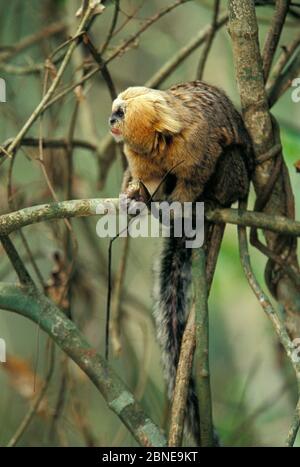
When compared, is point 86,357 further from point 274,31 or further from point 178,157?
point 274,31

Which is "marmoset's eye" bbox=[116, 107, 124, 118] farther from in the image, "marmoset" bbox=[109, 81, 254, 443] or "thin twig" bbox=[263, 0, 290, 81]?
"thin twig" bbox=[263, 0, 290, 81]

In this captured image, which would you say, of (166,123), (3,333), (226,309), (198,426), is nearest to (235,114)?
(166,123)

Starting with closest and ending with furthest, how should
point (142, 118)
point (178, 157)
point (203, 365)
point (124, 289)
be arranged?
point (203, 365) < point (142, 118) < point (178, 157) < point (124, 289)

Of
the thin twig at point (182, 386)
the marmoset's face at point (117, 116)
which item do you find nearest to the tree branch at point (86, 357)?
the thin twig at point (182, 386)

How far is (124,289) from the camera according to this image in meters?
4.08

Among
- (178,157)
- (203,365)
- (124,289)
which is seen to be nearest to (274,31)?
(178,157)

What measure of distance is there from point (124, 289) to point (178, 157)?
1.46 metres

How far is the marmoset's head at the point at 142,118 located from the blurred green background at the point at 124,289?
0.46 meters

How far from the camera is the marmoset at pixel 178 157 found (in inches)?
104

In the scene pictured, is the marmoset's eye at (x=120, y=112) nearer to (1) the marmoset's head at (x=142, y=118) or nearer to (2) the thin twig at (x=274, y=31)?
(1) the marmoset's head at (x=142, y=118)

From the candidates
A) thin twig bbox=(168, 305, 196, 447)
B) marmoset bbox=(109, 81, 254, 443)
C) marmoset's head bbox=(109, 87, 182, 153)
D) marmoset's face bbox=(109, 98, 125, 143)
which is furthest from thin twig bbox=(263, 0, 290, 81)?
thin twig bbox=(168, 305, 196, 447)

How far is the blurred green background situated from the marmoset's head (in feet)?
1.49
